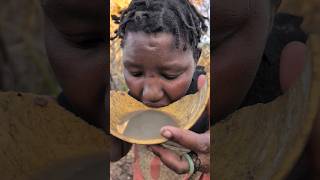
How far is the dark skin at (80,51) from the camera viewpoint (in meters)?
3.12

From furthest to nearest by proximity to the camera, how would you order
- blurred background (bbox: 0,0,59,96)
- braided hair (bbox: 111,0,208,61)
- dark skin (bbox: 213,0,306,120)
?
blurred background (bbox: 0,0,59,96) → dark skin (bbox: 213,0,306,120) → braided hair (bbox: 111,0,208,61)

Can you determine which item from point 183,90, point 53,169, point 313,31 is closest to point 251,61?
point 313,31

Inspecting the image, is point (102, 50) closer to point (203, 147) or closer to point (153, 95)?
point (153, 95)

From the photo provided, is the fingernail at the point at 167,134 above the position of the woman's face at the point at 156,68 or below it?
below

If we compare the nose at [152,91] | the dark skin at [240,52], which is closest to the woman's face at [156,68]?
the nose at [152,91]

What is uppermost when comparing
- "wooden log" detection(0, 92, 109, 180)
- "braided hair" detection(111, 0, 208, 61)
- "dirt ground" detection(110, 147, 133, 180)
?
"braided hair" detection(111, 0, 208, 61)

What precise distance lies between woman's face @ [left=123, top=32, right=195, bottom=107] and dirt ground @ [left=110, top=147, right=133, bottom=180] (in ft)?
0.76

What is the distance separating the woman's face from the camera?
2441 mm

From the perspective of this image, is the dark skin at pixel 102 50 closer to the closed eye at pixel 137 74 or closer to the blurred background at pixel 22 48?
the blurred background at pixel 22 48

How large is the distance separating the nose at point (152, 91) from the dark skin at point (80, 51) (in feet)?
2.31

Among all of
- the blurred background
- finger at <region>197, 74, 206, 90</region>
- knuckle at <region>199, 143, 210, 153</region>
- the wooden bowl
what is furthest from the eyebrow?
the blurred background

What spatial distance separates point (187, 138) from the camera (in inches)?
97.0

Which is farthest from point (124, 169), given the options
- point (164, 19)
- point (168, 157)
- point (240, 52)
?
point (240, 52)

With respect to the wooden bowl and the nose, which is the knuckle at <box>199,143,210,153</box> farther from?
the nose
